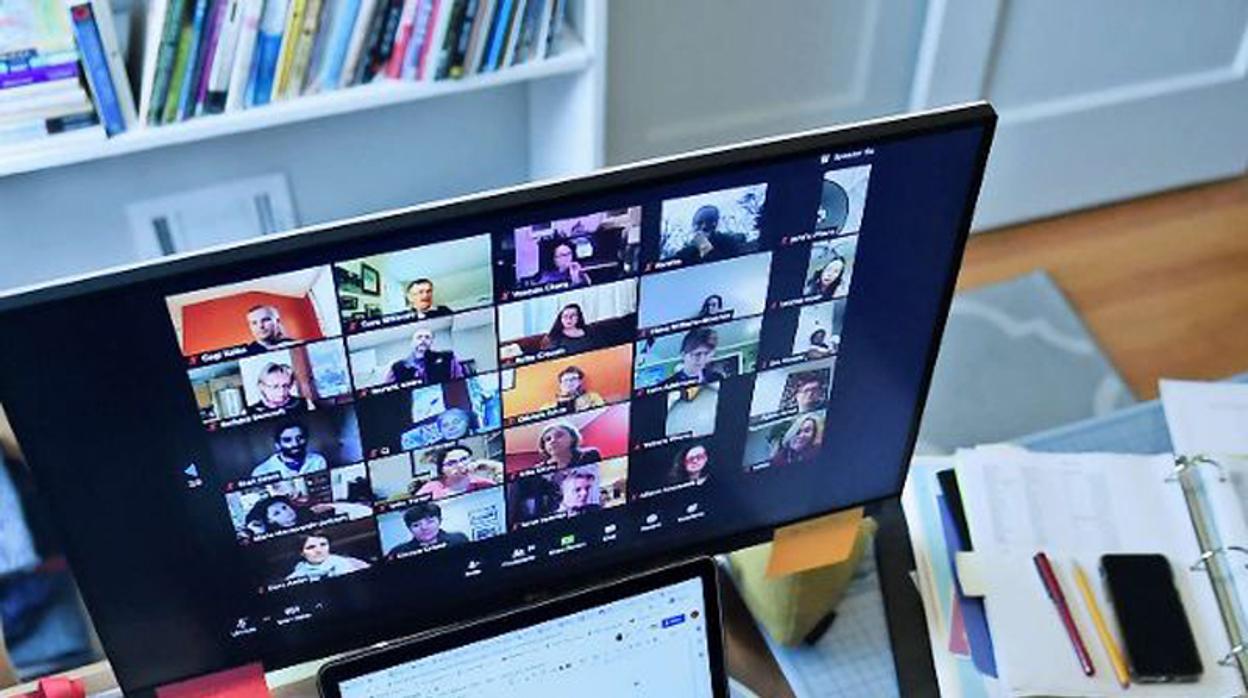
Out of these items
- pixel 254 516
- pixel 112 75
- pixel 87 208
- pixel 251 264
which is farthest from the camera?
pixel 87 208

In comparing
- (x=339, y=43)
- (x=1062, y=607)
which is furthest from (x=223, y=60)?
(x=1062, y=607)

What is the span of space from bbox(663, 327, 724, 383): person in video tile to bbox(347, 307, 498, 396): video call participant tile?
4.6 inches

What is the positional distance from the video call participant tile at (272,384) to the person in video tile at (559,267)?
113mm

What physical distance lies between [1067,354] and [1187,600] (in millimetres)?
1211

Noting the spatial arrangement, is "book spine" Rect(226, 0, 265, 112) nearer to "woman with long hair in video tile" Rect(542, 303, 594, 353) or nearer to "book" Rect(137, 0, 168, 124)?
"book" Rect(137, 0, 168, 124)

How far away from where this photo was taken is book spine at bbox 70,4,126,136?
164cm

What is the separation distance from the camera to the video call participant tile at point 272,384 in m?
0.75

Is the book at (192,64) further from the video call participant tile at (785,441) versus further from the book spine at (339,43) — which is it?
the video call participant tile at (785,441)

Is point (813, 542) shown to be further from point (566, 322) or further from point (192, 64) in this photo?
point (192, 64)

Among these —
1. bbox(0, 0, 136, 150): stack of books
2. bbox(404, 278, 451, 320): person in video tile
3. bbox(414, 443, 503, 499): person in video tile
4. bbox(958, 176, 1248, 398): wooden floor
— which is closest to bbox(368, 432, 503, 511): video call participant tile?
bbox(414, 443, 503, 499): person in video tile

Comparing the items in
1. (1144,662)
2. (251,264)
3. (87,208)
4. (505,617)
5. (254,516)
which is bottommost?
(1144,662)

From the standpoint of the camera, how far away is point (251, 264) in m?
0.72

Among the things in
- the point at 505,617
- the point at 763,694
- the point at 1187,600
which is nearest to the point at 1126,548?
the point at 1187,600

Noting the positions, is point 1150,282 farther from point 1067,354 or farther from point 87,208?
point 87,208
